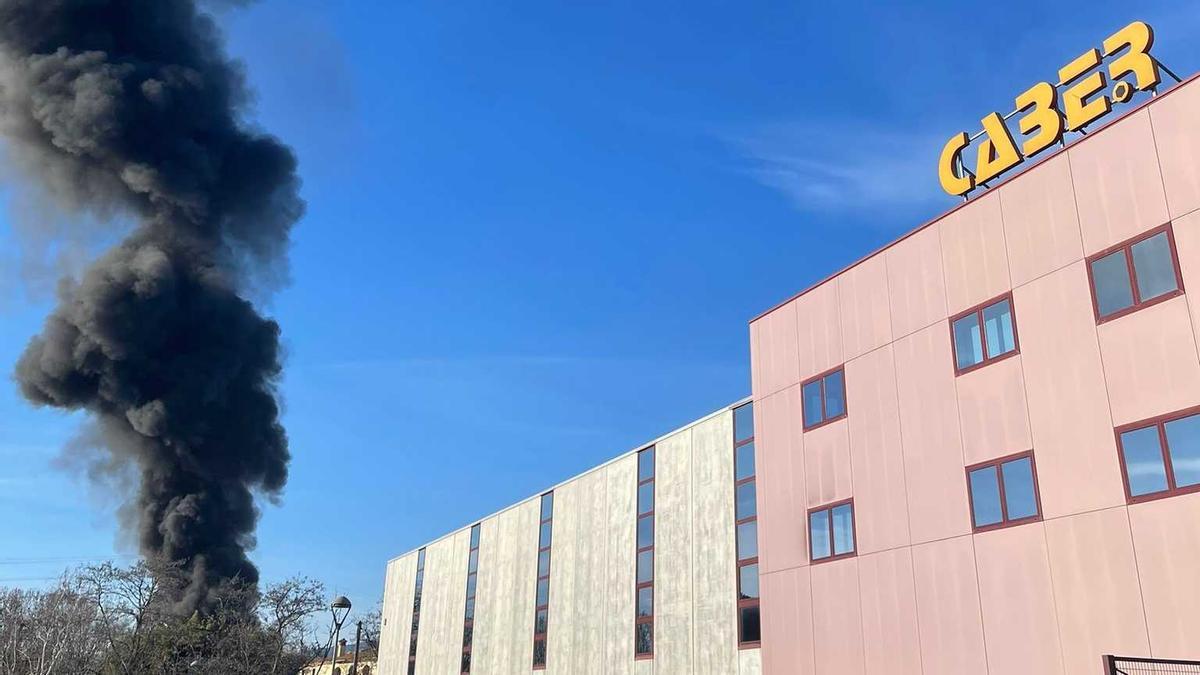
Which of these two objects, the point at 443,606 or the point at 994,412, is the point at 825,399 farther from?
the point at 443,606

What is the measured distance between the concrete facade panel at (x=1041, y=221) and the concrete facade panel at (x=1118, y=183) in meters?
0.20

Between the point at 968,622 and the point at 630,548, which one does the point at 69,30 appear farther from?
the point at 968,622

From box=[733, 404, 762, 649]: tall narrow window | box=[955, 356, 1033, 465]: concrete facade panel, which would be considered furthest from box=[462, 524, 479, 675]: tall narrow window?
box=[955, 356, 1033, 465]: concrete facade panel

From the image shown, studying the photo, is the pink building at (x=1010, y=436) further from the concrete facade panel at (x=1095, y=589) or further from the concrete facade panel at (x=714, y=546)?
the concrete facade panel at (x=714, y=546)

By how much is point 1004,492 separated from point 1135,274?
158 inches

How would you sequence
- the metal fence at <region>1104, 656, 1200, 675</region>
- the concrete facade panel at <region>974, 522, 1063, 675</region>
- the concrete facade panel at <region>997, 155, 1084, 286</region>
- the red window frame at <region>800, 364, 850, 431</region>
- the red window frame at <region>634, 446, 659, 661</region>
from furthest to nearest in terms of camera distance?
the red window frame at <region>634, 446, 659, 661</region> → the red window frame at <region>800, 364, 850, 431</region> → the concrete facade panel at <region>997, 155, 1084, 286</region> → the concrete facade panel at <region>974, 522, 1063, 675</region> → the metal fence at <region>1104, 656, 1200, 675</region>

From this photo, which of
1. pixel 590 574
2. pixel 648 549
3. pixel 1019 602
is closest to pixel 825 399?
pixel 1019 602

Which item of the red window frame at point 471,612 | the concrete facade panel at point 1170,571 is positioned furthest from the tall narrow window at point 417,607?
the concrete facade panel at point 1170,571

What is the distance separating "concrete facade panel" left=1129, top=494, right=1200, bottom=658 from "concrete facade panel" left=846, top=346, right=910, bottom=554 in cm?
452

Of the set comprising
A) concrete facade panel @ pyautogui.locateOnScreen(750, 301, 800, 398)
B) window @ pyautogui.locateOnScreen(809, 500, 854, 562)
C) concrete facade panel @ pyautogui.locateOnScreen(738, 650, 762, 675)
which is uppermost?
concrete facade panel @ pyautogui.locateOnScreen(750, 301, 800, 398)

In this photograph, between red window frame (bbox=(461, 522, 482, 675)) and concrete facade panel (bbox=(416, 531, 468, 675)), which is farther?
concrete facade panel (bbox=(416, 531, 468, 675))

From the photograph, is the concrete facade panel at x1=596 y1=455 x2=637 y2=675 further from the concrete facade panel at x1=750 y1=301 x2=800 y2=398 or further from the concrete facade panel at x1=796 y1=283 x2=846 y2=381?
the concrete facade panel at x1=796 y1=283 x2=846 y2=381

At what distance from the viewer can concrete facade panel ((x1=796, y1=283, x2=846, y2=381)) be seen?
18.7 metres

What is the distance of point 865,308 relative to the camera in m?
18.0
